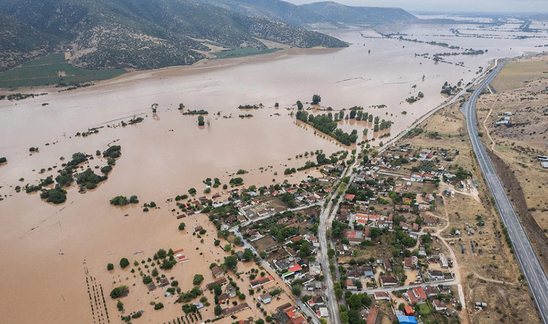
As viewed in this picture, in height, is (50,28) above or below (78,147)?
above

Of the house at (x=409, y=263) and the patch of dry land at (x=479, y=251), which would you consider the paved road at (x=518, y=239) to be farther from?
the house at (x=409, y=263)

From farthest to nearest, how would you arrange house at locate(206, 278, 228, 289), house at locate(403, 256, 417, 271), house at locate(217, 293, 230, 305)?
house at locate(403, 256, 417, 271) < house at locate(206, 278, 228, 289) < house at locate(217, 293, 230, 305)

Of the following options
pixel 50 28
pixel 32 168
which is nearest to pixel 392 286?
pixel 32 168

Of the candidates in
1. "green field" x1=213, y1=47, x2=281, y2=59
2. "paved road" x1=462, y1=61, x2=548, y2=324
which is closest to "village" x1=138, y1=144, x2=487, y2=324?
"paved road" x1=462, y1=61, x2=548, y2=324

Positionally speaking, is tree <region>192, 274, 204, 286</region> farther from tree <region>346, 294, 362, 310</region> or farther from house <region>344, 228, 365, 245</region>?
house <region>344, 228, 365, 245</region>

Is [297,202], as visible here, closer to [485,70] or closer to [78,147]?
[78,147]

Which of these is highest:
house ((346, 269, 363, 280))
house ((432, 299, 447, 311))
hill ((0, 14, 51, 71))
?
hill ((0, 14, 51, 71))
